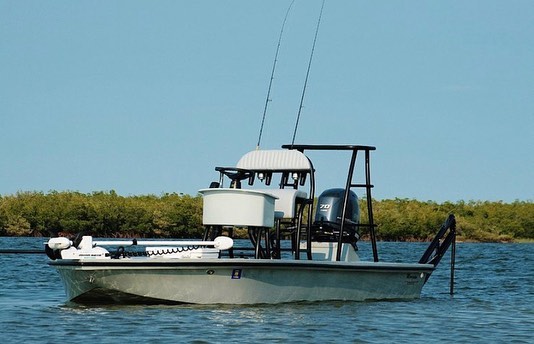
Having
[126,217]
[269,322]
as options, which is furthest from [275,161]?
[126,217]

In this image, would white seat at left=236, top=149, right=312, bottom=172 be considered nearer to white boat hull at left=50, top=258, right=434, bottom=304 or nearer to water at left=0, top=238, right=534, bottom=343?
white boat hull at left=50, top=258, right=434, bottom=304

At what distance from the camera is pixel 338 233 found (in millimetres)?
18484

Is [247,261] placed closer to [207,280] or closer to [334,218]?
[207,280]

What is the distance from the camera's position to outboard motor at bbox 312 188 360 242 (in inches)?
730

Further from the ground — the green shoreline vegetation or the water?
the green shoreline vegetation

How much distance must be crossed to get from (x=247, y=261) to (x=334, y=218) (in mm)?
3364

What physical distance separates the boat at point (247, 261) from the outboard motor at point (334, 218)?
0.02 m

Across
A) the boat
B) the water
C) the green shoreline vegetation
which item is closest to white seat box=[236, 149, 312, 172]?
the boat

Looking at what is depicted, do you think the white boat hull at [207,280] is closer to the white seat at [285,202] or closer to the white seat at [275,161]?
the white seat at [285,202]

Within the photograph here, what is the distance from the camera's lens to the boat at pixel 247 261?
1527 centimetres

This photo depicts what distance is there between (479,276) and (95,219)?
180 feet

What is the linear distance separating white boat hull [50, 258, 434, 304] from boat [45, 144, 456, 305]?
0.04ft

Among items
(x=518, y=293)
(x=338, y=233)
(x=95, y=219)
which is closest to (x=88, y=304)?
(x=338, y=233)

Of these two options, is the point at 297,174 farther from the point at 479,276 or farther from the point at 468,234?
the point at 468,234
